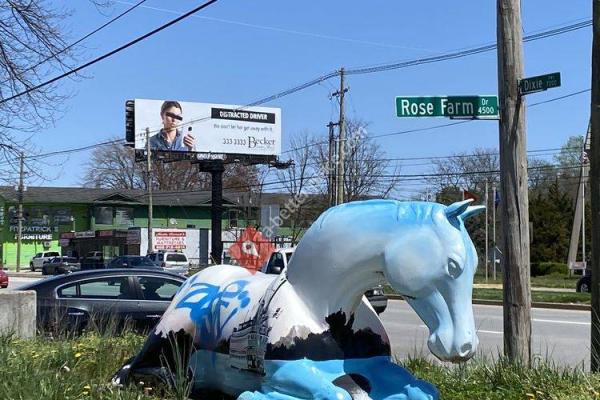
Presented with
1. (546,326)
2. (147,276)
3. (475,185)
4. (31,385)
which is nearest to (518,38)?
(31,385)

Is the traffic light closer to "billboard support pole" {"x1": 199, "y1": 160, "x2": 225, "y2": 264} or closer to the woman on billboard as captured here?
the woman on billboard

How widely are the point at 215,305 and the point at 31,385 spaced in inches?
50.3

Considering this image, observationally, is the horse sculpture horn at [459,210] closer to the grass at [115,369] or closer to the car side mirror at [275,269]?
the grass at [115,369]

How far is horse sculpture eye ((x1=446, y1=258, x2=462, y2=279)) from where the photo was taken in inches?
147

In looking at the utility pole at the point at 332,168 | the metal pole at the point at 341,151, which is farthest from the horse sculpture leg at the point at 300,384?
the utility pole at the point at 332,168

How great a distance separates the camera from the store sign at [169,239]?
206 ft

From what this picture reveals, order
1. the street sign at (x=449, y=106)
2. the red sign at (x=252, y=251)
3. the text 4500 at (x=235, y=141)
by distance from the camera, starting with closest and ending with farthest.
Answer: the street sign at (x=449, y=106) < the red sign at (x=252, y=251) < the text 4500 at (x=235, y=141)

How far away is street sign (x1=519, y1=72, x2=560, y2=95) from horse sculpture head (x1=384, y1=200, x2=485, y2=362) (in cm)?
323

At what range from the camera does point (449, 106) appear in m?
7.38

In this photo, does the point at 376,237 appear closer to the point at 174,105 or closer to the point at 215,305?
the point at 215,305

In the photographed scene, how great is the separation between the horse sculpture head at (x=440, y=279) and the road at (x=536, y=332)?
6.73m

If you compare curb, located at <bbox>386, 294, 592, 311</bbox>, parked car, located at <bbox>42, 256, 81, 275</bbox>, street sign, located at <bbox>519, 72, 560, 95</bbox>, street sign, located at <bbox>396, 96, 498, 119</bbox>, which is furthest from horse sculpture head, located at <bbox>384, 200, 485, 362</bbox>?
parked car, located at <bbox>42, 256, 81, 275</bbox>

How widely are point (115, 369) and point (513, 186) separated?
12.5 ft

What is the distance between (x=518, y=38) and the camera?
6.86 m
